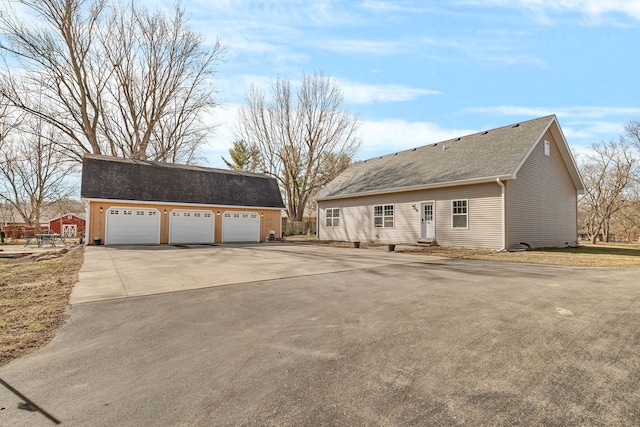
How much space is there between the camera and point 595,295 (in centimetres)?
526

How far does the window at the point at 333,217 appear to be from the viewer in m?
22.4

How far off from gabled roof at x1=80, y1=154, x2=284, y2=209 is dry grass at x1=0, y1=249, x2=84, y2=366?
35.7ft

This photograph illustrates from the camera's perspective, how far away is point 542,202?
15.4 metres

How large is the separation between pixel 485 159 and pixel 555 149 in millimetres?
4400

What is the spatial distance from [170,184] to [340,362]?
1996 centimetres

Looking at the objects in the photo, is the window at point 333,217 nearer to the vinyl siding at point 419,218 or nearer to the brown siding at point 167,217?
the vinyl siding at point 419,218

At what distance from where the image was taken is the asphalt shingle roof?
46.7 ft

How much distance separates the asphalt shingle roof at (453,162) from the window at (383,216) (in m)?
1.14

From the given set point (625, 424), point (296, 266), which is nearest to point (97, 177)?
point (296, 266)

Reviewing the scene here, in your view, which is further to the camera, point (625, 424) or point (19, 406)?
point (19, 406)

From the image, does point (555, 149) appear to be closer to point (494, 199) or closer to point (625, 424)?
point (494, 199)

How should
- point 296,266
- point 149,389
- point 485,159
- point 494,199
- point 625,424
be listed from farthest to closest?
point 485,159 → point 494,199 → point 296,266 → point 149,389 → point 625,424

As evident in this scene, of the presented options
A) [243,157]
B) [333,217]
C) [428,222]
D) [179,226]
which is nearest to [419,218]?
[428,222]

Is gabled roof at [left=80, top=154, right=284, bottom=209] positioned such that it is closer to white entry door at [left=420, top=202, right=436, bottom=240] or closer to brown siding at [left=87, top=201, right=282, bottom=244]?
brown siding at [left=87, top=201, right=282, bottom=244]
